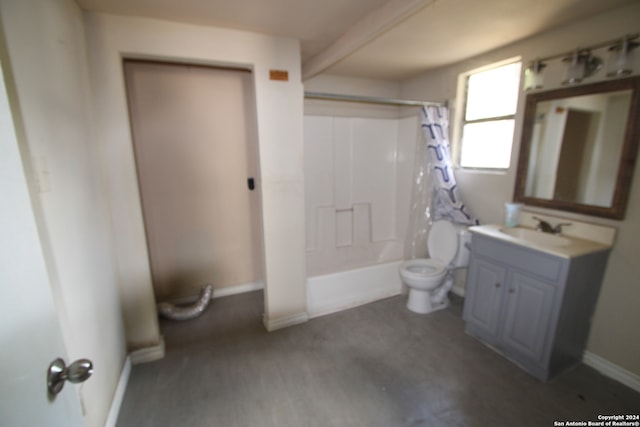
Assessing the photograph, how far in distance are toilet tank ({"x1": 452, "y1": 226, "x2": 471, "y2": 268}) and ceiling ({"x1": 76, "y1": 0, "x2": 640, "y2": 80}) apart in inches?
58.4

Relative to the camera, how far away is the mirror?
5.60 feet

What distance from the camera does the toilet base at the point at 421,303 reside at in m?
2.58

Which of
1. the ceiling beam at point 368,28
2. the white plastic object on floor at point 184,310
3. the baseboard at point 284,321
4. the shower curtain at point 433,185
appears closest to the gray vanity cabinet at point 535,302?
the shower curtain at point 433,185

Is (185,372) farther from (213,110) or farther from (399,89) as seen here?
(399,89)

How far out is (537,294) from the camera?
1.79 m

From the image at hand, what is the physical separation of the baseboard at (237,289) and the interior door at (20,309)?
2.43 m

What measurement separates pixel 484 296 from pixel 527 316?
30 centimetres

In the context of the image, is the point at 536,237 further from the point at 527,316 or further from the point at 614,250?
the point at 527,316

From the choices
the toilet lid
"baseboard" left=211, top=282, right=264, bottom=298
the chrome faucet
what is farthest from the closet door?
the chrome faucet

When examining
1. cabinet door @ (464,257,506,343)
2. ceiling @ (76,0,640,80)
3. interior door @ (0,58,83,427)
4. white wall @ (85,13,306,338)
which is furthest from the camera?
cabinet door @ (464,257,506,343)

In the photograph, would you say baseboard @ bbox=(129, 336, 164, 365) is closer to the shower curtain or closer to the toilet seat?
the toilet seat

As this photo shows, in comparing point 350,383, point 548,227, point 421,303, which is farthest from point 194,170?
point 548,227

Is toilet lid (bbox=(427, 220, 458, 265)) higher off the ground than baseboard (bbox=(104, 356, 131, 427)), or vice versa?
toilet lid (bbox=(427, 220, 458, 265))

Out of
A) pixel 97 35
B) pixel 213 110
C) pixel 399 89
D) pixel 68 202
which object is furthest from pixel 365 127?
pixel 68 202
